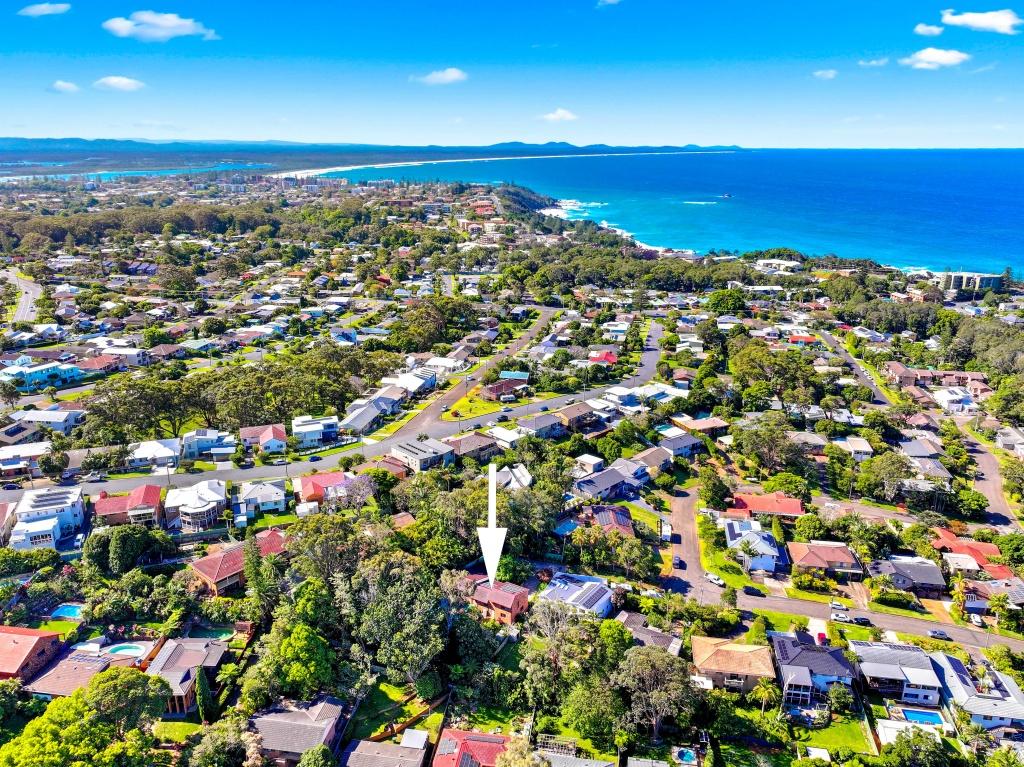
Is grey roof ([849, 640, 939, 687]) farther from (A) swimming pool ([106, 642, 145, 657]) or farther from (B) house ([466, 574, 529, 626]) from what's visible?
(A) swimming pool ([106, 642, 145, 657])

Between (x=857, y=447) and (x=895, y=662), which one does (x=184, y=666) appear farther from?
(x=857, y=447)

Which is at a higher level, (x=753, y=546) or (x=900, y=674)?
(x=753, y=546)

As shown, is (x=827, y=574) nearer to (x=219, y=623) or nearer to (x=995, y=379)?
(x=219, y=623)

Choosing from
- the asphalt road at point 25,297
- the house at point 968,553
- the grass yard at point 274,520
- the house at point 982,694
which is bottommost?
A: the house at point 982,694

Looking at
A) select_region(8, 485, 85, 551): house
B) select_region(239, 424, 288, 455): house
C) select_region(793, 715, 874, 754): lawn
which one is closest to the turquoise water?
select_region(793, 715, 874, 754): lawn

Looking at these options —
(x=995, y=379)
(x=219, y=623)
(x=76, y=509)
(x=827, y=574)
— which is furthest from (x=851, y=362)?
(x=76, y=509)

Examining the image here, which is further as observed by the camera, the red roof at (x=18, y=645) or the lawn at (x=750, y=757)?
the red roof at (x=18, y=645)

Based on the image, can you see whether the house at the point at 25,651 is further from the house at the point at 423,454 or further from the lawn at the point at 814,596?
the lawn at the point at 814,596

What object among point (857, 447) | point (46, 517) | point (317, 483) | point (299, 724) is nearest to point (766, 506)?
point (857, 447)

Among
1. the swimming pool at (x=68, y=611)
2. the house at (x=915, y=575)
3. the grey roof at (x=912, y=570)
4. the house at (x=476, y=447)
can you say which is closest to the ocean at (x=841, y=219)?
the grey roof at (x=912, y=570)
